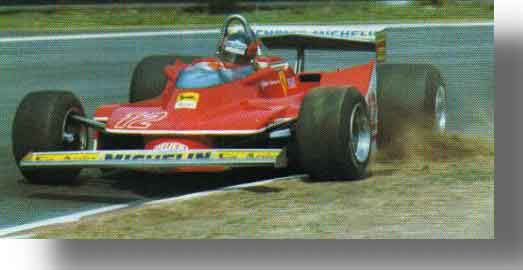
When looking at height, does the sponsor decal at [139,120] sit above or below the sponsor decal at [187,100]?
below

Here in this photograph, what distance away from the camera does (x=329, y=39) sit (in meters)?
10.0

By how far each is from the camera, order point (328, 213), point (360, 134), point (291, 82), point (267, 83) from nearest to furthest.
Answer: point (328, 213)
point (360, 134)
point (267, 83)
point (291, 82)

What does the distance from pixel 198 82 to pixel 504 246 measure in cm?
305

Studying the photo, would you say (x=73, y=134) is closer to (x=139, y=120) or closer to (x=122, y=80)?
(x=139, y=120)

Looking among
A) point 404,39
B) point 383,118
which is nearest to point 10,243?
point 383,118

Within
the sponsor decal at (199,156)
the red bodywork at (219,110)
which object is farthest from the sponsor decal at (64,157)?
the red bodywork at (219,110)

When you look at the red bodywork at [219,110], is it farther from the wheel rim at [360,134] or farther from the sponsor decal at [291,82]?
the wheel rim at [360,134]

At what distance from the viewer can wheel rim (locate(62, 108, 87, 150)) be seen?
8.41 meters

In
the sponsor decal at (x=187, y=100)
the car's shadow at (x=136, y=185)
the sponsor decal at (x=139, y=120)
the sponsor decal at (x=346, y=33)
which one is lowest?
the car's shadow at (x=136, y=185)

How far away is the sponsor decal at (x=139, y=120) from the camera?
8055 mm

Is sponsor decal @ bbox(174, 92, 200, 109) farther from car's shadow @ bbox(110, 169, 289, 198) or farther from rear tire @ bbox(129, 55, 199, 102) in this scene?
rear tire @ bbox(129, 55, 199, 102)

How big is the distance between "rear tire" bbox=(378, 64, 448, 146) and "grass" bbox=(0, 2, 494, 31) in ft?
2.50

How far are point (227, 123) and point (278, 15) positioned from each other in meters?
8.87

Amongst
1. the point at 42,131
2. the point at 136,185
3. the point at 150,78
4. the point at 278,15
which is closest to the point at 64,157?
the point at 42,131
